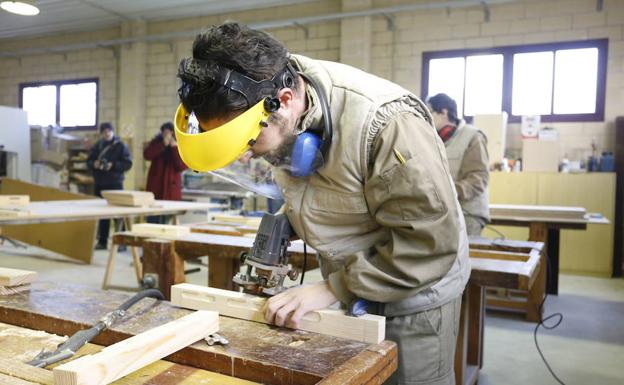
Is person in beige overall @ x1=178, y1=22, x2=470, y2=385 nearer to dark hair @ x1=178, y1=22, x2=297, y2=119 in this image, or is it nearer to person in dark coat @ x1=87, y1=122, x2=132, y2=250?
dark hair @ x1=178, y1=22, x2=297, y2=119

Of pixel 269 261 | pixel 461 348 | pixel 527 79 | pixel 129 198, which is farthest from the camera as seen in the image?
pixel 527 79

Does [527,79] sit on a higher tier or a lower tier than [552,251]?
higher

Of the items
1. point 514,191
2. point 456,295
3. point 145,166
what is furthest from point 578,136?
point 145,166

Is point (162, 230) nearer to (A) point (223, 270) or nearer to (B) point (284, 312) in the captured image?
(A) point (223, 270)

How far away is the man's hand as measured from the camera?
1.00 meters

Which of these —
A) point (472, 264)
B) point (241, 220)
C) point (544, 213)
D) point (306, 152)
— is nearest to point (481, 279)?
point (472, 264)

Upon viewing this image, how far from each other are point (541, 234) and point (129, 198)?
10.5ft

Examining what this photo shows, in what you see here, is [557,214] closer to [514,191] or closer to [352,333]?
[514,191]

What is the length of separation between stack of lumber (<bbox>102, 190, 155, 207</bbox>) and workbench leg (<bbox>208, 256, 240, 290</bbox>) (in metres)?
1.82

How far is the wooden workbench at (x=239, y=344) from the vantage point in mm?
799

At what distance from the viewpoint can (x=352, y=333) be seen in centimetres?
95

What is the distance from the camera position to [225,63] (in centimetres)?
92

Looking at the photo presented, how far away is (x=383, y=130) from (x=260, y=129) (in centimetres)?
24

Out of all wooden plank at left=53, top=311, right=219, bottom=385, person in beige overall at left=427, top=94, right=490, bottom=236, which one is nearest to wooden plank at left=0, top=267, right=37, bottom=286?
wooden plank at left=53, top=311, right=219, bottom=385
